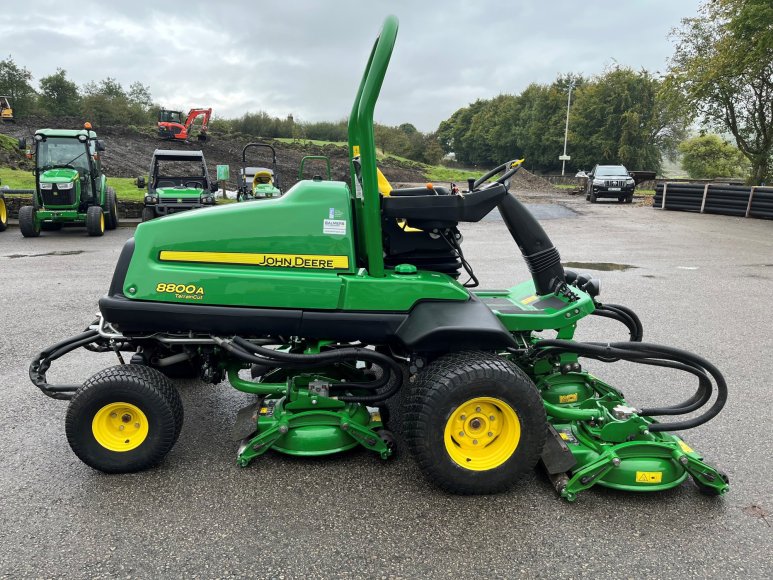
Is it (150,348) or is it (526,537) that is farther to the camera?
(150,348)

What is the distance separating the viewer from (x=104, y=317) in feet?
10.1

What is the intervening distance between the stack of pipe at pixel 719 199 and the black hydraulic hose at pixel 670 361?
17.8m

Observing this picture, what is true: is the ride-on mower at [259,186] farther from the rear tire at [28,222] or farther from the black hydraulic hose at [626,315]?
the black hydraulic hose at [626,315]

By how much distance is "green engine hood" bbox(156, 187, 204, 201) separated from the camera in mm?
13547

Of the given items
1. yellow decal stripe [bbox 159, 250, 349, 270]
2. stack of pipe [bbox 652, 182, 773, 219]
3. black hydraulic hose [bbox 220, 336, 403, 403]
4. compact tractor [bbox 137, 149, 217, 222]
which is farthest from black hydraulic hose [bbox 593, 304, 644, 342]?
stack of pipe [bbox 652, 182, 773, 219]

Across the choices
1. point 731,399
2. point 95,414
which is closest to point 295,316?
point 95,414

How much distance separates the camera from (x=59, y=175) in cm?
1278

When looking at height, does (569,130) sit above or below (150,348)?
above

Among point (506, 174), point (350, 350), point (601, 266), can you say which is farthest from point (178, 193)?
point (350, 350)

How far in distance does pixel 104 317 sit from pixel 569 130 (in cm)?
4899

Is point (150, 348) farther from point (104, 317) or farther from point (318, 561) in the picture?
point (318, 561)

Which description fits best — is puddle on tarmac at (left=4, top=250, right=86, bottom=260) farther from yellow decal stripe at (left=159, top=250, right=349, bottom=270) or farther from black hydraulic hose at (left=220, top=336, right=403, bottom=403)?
black hydraulic hose at (left=220, top=336, right=403, bottom=403)

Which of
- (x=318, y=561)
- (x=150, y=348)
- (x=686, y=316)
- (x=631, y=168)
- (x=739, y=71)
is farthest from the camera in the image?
(x=631, y=168)

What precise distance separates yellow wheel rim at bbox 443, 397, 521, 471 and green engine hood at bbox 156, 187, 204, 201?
12232 mm
